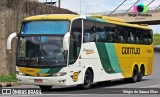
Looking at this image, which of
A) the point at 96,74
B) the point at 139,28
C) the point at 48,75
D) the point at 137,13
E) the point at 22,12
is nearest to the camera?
the point at 48,75

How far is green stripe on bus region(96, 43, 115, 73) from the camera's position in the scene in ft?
62.6

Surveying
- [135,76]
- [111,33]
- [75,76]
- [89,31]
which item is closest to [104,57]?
[111,33]

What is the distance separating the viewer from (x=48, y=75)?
643 inches

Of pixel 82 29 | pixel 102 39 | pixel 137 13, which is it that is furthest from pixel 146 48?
pixel 137 13

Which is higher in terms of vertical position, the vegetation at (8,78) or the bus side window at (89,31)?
the bus side window at (89,31)

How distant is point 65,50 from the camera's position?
640 inches

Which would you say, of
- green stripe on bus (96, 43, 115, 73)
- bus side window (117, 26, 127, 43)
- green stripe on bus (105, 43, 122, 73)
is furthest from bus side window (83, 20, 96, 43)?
bus side window (117, 26, 127, 43)

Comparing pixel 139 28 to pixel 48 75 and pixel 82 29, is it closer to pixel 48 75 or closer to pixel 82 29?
pixel 82 29

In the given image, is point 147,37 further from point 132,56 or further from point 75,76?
point 75,76

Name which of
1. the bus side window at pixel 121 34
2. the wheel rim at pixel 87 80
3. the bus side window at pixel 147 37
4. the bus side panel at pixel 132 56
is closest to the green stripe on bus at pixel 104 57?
the bus side panel at pixel 132 56

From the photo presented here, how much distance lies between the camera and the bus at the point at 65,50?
53.7 feet

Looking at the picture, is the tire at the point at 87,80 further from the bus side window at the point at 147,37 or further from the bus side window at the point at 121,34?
the bus side window at the point at 147,37

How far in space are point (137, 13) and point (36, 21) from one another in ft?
188

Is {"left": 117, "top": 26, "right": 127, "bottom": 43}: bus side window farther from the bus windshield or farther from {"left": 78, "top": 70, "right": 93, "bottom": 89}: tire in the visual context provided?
the bus windshield
